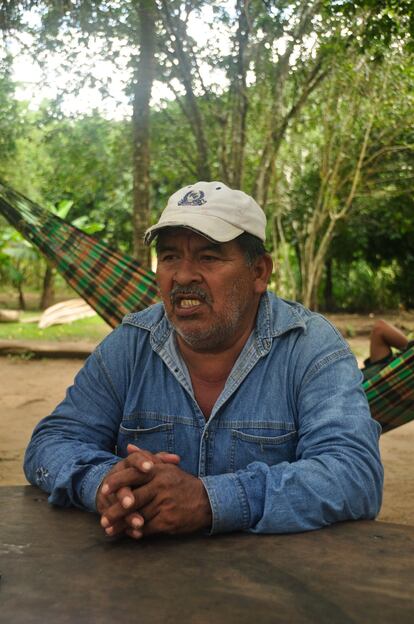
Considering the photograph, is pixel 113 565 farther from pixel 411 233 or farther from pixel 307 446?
pixel 411 233

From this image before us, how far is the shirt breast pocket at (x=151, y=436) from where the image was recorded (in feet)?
5.82

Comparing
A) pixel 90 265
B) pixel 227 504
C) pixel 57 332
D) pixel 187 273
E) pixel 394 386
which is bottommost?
pixel 57 332

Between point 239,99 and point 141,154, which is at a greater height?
point 239,99

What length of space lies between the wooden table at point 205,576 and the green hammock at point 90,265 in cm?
299

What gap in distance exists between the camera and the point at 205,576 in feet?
3.90

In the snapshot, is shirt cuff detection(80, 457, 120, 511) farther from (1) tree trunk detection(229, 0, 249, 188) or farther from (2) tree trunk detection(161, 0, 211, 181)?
(1) tree trunk detection(229, 0, 249, 188)

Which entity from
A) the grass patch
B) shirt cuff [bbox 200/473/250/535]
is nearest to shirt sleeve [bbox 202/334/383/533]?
shirt cuff [bbox 200/473/250/535]

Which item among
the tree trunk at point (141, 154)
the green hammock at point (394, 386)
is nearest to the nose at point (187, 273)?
the green hammock at point (394, 386)

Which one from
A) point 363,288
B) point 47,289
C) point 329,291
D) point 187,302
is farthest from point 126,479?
point 363,288

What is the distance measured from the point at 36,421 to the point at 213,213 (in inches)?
164

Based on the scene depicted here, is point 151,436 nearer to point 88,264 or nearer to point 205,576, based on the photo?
point 205,576

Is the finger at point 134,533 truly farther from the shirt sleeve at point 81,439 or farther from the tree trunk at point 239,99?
the tree trunk at point 239,99

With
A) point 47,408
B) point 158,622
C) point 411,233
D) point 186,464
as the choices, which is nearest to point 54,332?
point 47,408

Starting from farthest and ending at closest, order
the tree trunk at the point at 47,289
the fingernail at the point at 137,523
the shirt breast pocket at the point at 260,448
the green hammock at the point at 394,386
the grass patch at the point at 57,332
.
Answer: the tree trunk at the point at 47,289
the grass patch at the point at 57,332
the green hammock at the point at 394,386
the shirt breast pocket at the point at 260,448
the fingernail at the point at 137,523
